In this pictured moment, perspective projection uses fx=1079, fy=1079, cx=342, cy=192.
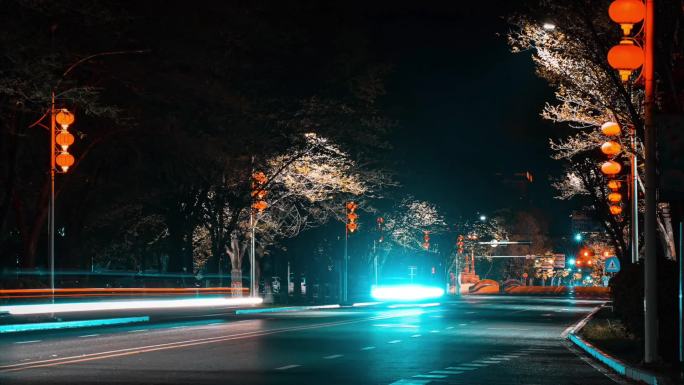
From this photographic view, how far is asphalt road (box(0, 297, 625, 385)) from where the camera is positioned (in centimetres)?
1683

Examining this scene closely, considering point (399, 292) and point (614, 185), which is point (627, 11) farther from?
point (399, 292)

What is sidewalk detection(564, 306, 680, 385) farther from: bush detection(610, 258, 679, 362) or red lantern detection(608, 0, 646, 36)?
red lantern detection(608, 0, 646, 36)

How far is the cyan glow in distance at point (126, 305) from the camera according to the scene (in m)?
38.3

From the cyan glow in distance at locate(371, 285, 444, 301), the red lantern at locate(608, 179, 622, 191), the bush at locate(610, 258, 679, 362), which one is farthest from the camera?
the cyan glow in distance at locate(371, 285, 444, 301)

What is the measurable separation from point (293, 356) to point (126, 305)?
2987 cm

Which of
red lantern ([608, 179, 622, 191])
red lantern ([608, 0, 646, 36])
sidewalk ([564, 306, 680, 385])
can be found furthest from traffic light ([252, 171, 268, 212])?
red lantern ([608, 0, 646, 36])

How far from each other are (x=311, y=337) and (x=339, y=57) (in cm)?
3217

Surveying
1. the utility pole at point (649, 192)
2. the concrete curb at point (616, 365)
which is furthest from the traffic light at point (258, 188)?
the utility pole at point (649, 192)

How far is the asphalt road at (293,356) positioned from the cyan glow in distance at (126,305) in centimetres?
636

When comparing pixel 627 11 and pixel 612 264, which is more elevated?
pixel 627 11

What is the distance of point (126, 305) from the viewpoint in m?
49.8

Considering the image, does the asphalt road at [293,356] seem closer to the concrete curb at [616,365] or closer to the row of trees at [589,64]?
the concrete curb at [616,365]

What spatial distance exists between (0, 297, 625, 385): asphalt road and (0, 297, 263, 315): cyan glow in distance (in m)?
6.36

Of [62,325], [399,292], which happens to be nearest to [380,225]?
[399,292]
